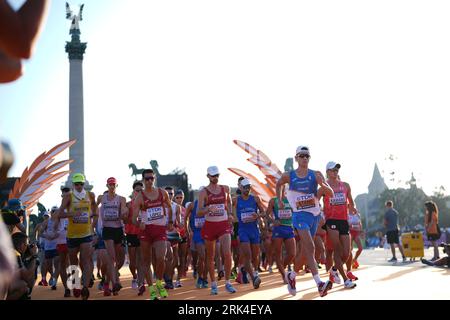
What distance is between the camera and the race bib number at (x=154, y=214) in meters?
10.8

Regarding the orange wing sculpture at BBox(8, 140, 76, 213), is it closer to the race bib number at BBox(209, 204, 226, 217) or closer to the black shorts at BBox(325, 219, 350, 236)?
the race bib number at BBox(209, 204, 226, 217)

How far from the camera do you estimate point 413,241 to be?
2266cm

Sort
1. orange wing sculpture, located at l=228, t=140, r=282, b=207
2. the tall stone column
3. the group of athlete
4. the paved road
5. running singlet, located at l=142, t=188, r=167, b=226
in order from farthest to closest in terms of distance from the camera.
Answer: the tall stone column < orange wing sculpture, located at l=228, t=140, r=282, b=207 < running singlet, located at l=142, t=188, r=167, b=226 < the group of athlete < the paved road

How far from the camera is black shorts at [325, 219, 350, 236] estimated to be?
1134 cm

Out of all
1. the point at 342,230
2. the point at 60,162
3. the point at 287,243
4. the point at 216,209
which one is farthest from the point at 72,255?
the point at 60,162

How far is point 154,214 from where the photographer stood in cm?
1086

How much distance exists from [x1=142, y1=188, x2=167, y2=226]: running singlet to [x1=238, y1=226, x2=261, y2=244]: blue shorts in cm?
222

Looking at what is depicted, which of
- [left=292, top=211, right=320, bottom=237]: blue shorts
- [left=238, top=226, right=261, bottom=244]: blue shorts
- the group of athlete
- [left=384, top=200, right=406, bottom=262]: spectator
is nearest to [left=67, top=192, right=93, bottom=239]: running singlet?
the group of athlete

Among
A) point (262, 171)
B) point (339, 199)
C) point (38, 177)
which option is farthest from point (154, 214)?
point (262, 171)

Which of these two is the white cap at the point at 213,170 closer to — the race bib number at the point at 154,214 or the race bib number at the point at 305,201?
the race bib number at the point at 154,214

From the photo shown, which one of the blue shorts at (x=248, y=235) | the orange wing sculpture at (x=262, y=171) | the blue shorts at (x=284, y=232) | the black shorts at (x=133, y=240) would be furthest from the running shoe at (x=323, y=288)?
the orange wing sculpture at (x=262, y=171)

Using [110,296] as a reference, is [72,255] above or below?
above

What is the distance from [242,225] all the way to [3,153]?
1110 cm
